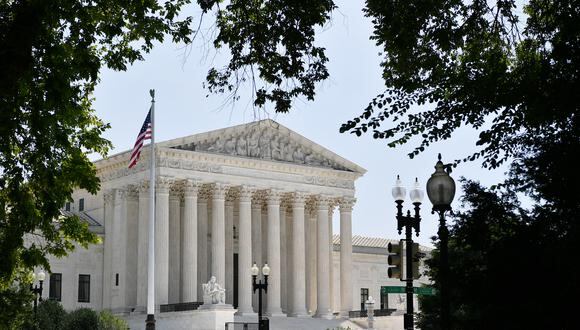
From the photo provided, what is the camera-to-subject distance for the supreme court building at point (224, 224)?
6756 cm

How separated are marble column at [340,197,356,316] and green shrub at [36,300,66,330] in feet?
78.2

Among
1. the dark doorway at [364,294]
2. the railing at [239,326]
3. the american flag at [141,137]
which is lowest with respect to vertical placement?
the railing at [239,326]

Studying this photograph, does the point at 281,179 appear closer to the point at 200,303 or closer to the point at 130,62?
the point at 200,303

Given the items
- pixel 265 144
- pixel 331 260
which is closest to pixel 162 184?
pixel 265 144

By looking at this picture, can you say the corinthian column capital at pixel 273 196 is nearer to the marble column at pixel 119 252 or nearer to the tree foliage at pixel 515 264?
the marble column at pixel 119 252

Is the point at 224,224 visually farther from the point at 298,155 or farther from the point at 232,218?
the point at 298,155

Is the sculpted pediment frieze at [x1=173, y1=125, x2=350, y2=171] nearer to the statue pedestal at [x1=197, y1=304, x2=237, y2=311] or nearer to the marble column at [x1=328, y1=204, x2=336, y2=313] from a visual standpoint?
the marble column at [x1=328, y1=204, x2=336, y2=313]

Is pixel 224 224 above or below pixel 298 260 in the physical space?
above

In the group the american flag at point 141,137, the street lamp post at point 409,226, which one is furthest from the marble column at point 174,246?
the street lamp post at point 409,226

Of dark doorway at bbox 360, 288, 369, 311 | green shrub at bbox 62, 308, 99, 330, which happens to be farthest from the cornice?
green shrub at bbox 62, 308, 99, 330

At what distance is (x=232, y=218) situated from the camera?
74500 millimetres

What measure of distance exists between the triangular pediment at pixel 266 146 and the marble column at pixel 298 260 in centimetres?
302

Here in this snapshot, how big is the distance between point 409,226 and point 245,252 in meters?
48.2

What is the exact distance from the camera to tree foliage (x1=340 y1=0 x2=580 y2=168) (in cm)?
1759
